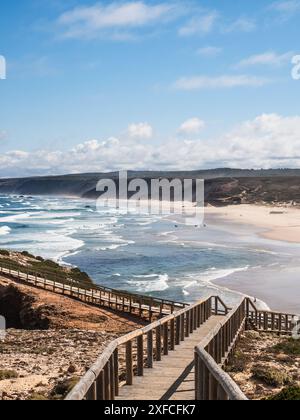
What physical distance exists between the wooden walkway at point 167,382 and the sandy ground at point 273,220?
173 ft

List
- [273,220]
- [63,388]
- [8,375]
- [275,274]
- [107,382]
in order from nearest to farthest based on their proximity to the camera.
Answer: [107,382]
[63,388]
[8,375]
[275,274]
[273,220]

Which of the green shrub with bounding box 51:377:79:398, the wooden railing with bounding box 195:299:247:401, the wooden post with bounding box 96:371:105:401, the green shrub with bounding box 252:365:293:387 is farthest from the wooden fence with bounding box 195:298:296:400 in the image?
the green shrub with bounding box 51:377:79:398

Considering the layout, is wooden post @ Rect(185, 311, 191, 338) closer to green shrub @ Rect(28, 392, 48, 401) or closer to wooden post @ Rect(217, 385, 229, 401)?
green shrub @ Rect(28, 392, 48, 401)

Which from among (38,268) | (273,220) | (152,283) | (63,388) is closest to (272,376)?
(63,388)

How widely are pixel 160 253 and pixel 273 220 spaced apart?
43280 millimetres

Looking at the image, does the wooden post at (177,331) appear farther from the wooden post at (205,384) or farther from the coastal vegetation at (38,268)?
the coastal vegetation at (38,268)

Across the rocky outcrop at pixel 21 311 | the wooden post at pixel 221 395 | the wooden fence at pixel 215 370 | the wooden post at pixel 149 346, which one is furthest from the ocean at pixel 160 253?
the wooden post at pixel 221 395

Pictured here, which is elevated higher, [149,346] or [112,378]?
[112,378]

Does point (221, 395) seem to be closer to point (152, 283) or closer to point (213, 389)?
point (213, 389)

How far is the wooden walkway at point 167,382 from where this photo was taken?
8087mm

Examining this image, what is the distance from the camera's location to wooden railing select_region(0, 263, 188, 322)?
912 inches

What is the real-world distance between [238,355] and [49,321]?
11850 millimetres

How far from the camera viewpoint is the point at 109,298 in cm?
2508

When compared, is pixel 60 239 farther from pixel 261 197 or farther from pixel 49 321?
pixel 261 197
